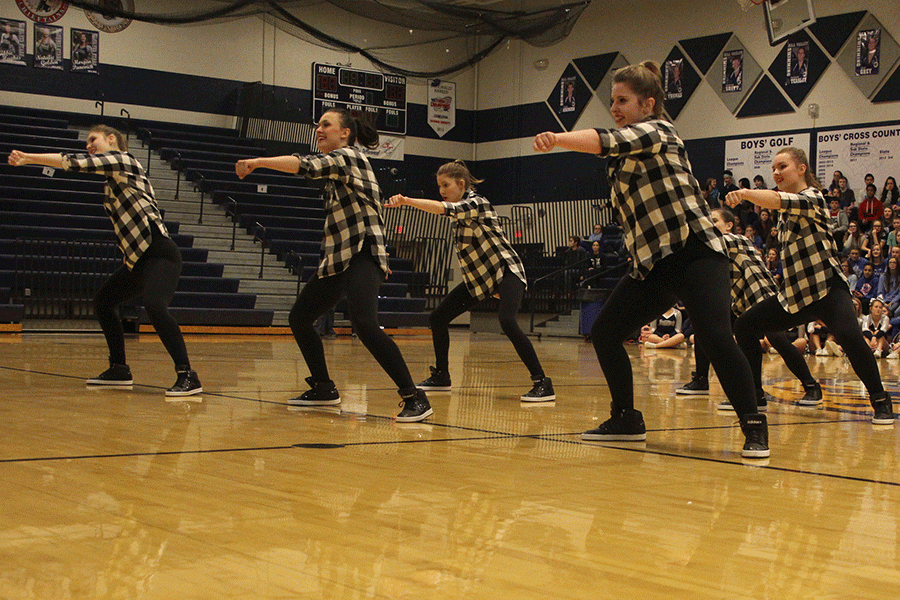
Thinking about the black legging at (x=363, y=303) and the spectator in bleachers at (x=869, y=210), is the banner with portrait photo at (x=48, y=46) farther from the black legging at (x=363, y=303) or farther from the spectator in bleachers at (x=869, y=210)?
the black legging at (x=363, y=303)

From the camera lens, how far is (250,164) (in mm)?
4207

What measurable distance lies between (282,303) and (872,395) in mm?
12096

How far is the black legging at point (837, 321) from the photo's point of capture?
4.74 metres

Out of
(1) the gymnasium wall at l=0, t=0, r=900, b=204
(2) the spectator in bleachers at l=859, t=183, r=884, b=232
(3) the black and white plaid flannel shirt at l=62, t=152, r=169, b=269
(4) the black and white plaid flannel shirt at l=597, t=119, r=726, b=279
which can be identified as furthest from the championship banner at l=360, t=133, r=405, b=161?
(4) the black and white plaid flannel shirt at l=597, t=119, r=726, b=279

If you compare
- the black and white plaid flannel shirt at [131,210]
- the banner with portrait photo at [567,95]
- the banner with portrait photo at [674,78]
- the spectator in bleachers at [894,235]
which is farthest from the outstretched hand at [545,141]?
the banner with portrait photo at [567,95]

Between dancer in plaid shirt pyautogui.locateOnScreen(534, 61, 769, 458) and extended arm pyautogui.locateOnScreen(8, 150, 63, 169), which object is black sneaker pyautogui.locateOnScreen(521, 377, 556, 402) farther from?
extended arm pyautogui.locateOnScreen(8, 150, 63, 169)

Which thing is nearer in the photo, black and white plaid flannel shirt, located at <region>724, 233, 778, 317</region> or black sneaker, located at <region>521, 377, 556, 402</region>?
black sneaker, located at <region>521, 377, 556, 402</region>

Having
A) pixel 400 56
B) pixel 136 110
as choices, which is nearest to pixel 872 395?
pixel 400 56

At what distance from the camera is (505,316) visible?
5.93 meters

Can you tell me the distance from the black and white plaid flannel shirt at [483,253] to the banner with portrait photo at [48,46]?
15494mm

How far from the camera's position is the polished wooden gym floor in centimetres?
194

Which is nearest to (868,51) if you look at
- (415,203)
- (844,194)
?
(844,194)

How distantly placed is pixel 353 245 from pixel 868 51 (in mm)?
16160

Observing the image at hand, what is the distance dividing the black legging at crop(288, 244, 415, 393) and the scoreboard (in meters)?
16.2
